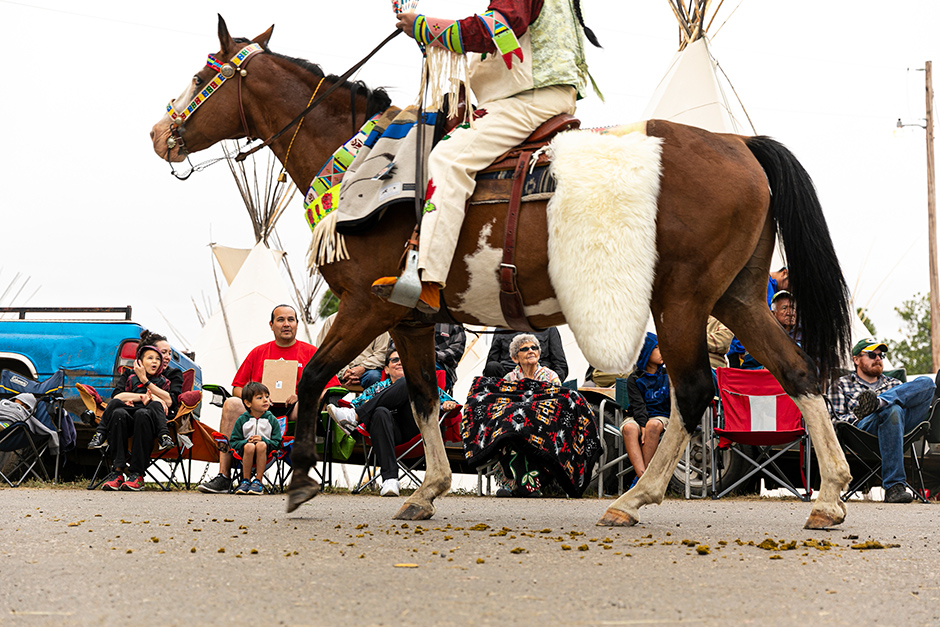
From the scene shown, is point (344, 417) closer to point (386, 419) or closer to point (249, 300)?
point (386, 419)

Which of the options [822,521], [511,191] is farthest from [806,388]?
[511,191]

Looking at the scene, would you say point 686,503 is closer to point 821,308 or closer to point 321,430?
point 821,308

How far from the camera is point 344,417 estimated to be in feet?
23.0

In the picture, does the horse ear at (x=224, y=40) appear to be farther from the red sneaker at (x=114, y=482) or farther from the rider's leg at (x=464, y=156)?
the red sneaker at (x=114, y=482)

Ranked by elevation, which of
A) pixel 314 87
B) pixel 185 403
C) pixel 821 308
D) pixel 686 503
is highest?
pixel 314 87

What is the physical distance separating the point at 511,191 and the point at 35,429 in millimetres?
5716

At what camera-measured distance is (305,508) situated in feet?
16.9

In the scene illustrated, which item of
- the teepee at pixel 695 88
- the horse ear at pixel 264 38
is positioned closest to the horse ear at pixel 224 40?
the horse ear at pixel 264 38

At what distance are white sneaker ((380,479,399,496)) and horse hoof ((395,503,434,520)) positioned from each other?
2.44 meters

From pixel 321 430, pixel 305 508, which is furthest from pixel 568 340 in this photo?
pixel 305 508

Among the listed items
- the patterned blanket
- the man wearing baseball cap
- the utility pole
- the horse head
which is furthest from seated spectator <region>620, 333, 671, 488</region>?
the utility pole

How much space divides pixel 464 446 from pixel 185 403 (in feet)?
8.51

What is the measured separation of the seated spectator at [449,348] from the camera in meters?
7.39

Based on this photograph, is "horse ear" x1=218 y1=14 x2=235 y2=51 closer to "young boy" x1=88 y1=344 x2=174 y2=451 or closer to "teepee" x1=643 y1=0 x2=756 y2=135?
"young boy" x1=88 y1=344 x2=174 y2=451
